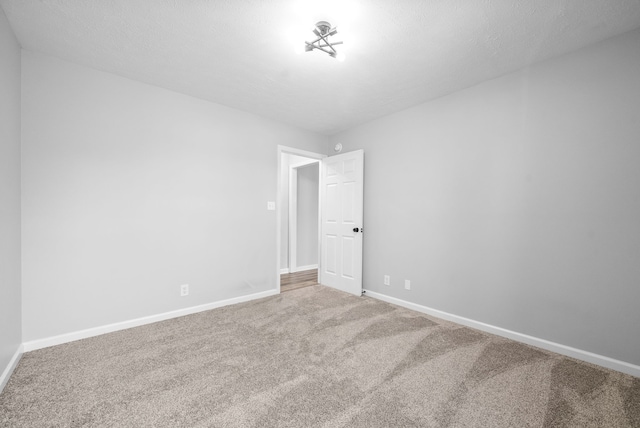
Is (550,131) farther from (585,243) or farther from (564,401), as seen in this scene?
(564,401)

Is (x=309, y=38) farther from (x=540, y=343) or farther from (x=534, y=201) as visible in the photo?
(x=540, y=343)

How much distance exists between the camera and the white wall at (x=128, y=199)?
2342 mm

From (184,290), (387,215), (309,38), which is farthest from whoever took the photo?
(387,215)

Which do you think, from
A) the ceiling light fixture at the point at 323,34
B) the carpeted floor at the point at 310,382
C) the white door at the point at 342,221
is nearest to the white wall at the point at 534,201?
the carpeted floor at the point at 310,382

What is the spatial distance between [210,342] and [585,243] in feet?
10.8

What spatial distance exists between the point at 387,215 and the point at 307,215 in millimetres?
2395

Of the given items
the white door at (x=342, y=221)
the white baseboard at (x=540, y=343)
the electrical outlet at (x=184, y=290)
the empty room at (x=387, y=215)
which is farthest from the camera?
the white door at (x=342, y=221)

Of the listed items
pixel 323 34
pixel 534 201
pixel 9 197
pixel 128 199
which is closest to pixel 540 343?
pixel 534 201

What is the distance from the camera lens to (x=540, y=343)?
240 centimetres

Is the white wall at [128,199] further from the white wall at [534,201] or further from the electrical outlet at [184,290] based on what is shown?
the white wall at [534,201]

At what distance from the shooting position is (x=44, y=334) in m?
2.35

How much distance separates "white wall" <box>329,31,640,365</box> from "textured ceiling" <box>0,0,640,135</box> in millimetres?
288

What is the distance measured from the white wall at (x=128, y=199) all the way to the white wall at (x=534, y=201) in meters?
2.09

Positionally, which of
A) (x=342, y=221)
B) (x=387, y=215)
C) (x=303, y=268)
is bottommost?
(x=303, y=268)
